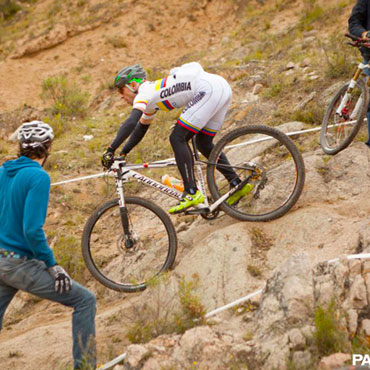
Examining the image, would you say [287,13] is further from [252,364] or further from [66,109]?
[252,364]

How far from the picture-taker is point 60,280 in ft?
11.9

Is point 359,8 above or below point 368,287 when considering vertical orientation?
above

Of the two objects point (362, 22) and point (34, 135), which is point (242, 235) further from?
point (362, 22)

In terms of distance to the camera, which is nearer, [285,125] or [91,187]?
[285,125]

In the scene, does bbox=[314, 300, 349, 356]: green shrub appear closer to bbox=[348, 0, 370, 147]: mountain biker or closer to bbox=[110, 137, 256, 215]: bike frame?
bbox=[110, 137, 256, 215]: bike frame

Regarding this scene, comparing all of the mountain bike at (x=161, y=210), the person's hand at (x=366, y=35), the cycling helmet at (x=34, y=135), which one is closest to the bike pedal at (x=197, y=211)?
the mountain bike at (x=161, y=210)

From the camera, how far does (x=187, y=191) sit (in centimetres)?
524

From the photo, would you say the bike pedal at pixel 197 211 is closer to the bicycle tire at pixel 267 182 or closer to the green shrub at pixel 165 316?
the bicycle tire at pixel 267 182

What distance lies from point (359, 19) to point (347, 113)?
118 cm

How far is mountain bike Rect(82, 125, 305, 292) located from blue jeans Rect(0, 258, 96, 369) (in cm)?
125

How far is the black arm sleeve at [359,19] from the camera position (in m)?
6.13

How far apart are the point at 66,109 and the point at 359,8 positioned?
335 inches

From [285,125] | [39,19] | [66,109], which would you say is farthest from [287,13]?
[39,19]

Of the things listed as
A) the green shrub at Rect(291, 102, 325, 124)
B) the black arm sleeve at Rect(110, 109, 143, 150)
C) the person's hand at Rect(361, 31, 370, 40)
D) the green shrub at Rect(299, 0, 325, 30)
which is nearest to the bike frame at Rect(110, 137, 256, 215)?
the black arm sleeve at Rect(110, 109, 143, 150)
